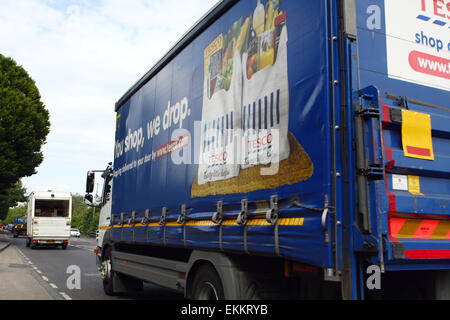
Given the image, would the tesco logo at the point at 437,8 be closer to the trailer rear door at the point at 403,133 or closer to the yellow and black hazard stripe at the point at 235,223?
the trailer rear door at the point at 403,133

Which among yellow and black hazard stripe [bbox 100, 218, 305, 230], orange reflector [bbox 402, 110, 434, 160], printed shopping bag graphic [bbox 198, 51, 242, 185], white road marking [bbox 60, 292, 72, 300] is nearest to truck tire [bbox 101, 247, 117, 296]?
white road marking [bbox 60, 292, 72, 300]

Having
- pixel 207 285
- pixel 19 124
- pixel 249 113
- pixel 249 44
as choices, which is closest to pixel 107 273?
pixel 207 285

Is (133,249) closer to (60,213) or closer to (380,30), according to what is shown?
(380,30)

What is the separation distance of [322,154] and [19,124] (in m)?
29.7

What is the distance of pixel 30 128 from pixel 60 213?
6396 mm

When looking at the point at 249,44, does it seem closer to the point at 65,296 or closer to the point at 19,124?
the point at 65,296

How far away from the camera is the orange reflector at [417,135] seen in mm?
3771

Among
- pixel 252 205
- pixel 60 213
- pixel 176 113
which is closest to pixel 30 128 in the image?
pixel 60 213

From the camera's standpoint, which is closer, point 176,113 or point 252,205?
point 252,205

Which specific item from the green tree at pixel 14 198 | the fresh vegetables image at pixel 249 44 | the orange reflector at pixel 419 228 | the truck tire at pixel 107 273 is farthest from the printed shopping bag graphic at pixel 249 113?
the green tree at pixel 14 198

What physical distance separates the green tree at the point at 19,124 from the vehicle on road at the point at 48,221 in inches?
163

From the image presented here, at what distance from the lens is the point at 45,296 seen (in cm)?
928

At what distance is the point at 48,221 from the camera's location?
27000 mm
